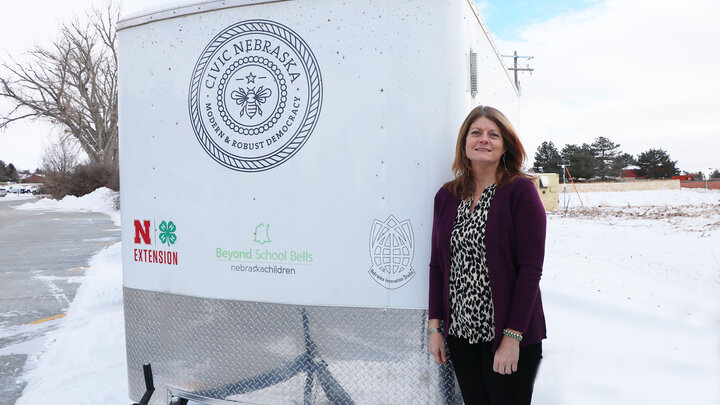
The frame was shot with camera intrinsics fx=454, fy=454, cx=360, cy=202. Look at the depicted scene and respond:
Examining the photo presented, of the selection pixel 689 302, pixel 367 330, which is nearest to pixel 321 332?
pixel 367 330

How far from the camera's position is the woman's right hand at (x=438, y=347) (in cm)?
207

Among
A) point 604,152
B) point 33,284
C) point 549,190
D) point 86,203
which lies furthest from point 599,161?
point 33,284

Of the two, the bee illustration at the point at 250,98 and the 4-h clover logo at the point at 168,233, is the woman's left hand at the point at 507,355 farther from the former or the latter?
the 4-h clover logo at the point at 168,233

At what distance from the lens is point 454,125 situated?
2.17m

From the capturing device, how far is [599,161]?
51219 millimetres

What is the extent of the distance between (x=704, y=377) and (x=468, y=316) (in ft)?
8.05

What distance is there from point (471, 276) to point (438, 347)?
0.40 metres

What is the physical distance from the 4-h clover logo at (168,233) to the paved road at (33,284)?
2.04 m

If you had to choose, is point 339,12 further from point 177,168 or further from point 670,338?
point 670,338

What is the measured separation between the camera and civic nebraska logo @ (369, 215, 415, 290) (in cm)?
217

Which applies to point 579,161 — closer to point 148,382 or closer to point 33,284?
point 33,284

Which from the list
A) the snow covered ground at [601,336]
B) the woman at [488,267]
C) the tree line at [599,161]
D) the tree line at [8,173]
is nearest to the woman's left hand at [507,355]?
the woman at [488,267]

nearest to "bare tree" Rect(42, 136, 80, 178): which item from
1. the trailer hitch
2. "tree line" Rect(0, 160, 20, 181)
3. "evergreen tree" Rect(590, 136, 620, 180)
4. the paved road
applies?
the paved road

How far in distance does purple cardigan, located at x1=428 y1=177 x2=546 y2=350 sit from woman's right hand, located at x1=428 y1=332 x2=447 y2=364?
1.04ft
